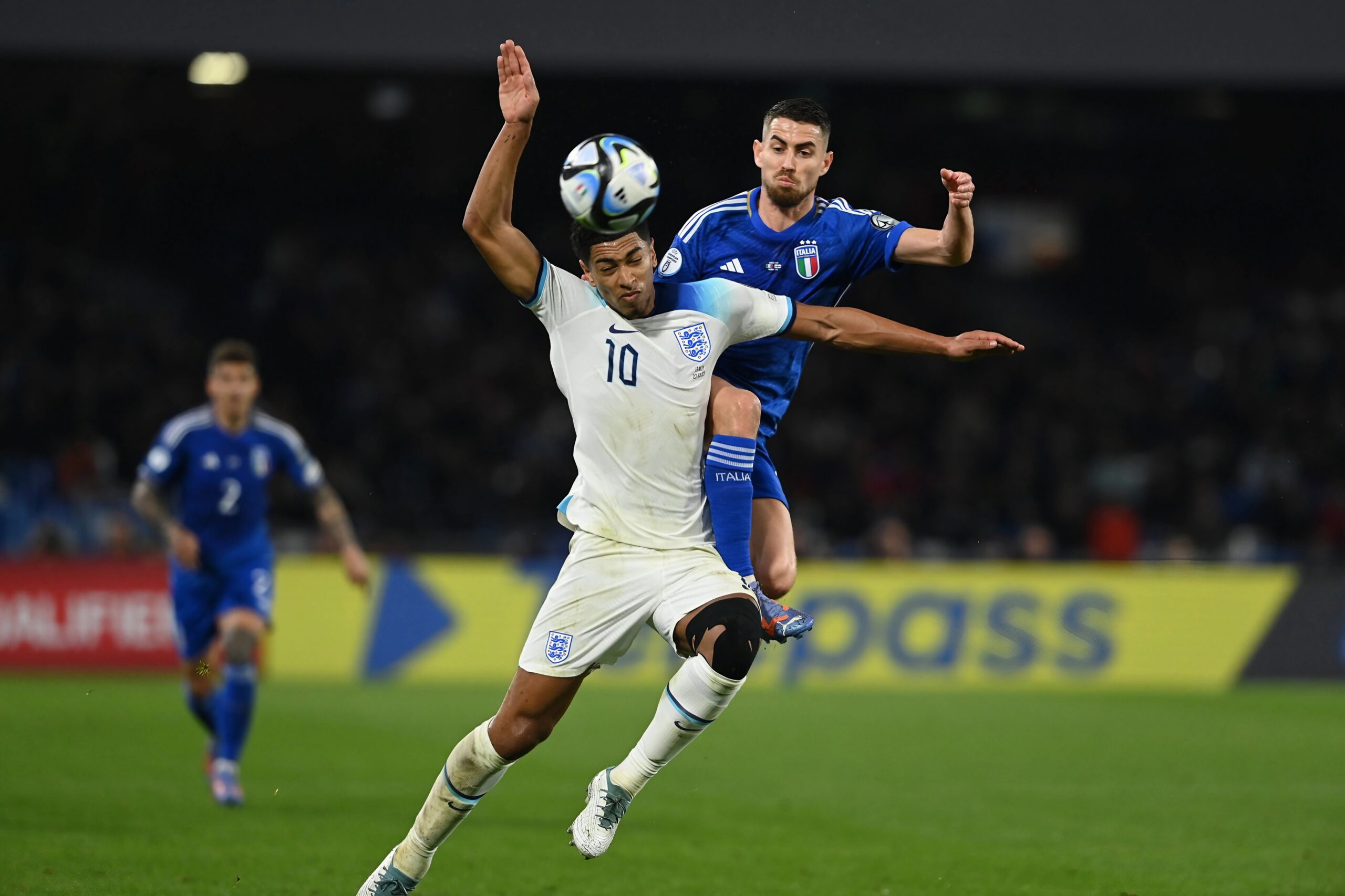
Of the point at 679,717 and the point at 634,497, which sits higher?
the point at 634,497

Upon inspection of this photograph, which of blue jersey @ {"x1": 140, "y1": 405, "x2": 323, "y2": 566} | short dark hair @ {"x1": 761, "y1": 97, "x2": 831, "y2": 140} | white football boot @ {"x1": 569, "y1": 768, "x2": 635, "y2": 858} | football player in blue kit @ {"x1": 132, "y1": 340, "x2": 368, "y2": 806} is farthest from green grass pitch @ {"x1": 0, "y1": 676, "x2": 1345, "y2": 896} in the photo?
short dark hair @ {"x1": 761, "y1": 97, "x2": 831, "y2": 140}

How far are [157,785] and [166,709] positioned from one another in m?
4.54

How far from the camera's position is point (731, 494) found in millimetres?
6219

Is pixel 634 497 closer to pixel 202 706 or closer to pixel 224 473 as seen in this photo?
pixel 224 473

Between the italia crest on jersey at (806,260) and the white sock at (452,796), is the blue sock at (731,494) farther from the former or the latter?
the white sock at (452,796)

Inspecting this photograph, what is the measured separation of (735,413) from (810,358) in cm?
1755

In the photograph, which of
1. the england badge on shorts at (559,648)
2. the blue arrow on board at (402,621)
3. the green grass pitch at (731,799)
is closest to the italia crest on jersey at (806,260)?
the england badge on shorts at (559,648)

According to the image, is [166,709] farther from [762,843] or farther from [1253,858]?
[1253,858]

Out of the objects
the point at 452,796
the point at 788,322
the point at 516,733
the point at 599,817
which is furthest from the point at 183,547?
the point at 788,322

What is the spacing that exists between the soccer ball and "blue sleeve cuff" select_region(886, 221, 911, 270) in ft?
4.50

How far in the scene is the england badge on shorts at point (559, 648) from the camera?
5.99 metres

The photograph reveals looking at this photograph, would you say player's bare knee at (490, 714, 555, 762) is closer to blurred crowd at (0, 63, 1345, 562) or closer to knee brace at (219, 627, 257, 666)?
knee brace at (219, 627, 257, 666)

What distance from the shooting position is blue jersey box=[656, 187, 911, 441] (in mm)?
6719

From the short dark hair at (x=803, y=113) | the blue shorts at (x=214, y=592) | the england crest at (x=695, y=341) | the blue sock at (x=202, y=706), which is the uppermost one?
the short dark hair at (x=803, y=113)
